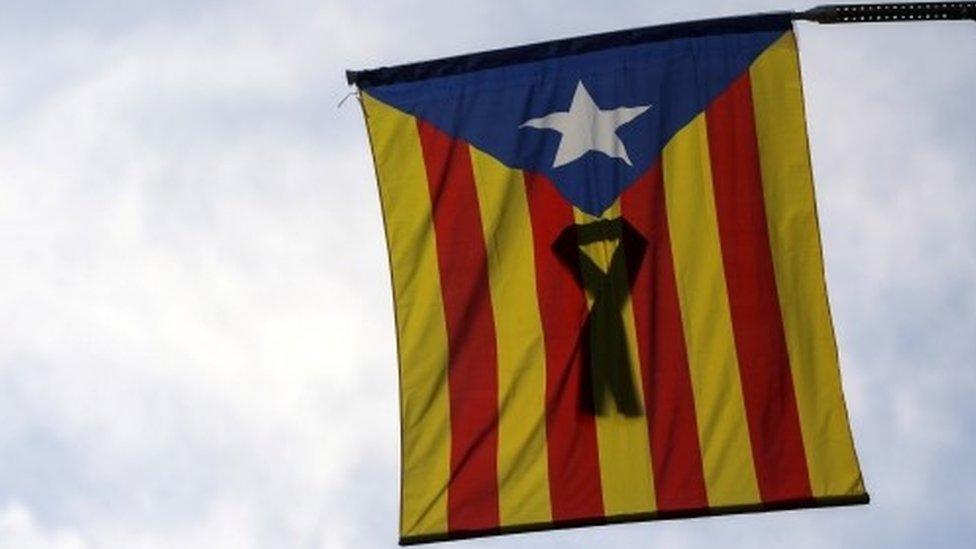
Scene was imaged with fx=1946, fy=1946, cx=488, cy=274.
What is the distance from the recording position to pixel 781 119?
1494 centimetres

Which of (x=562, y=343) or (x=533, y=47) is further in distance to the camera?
(x=533, y=47)

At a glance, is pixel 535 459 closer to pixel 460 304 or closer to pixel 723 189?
pixel 460 304

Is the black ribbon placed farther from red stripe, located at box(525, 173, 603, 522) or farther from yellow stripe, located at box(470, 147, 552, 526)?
yellow stripe, located at box(470, 147, 552, 526)

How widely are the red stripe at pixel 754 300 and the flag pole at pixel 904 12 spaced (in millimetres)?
1916

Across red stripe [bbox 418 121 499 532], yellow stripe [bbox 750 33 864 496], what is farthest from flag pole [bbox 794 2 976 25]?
red stripe [bbox 418 121 499 532]

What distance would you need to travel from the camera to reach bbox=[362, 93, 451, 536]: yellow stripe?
1413cm

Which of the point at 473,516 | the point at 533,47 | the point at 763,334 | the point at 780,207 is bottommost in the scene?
the point at 473,516

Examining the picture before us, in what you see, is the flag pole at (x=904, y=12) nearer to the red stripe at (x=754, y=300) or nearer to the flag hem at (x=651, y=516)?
the red stripe at (x=754, y=300)

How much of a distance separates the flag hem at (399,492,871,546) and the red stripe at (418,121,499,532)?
3.2 inches

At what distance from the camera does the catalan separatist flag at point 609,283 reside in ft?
46.0

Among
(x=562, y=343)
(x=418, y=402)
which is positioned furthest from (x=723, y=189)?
(x=418, y=402)

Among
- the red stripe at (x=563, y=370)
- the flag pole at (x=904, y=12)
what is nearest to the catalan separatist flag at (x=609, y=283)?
the red stripe at (x=563, y=370)

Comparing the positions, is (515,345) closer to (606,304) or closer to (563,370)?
(563,370)

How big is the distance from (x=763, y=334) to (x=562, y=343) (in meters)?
1.49
